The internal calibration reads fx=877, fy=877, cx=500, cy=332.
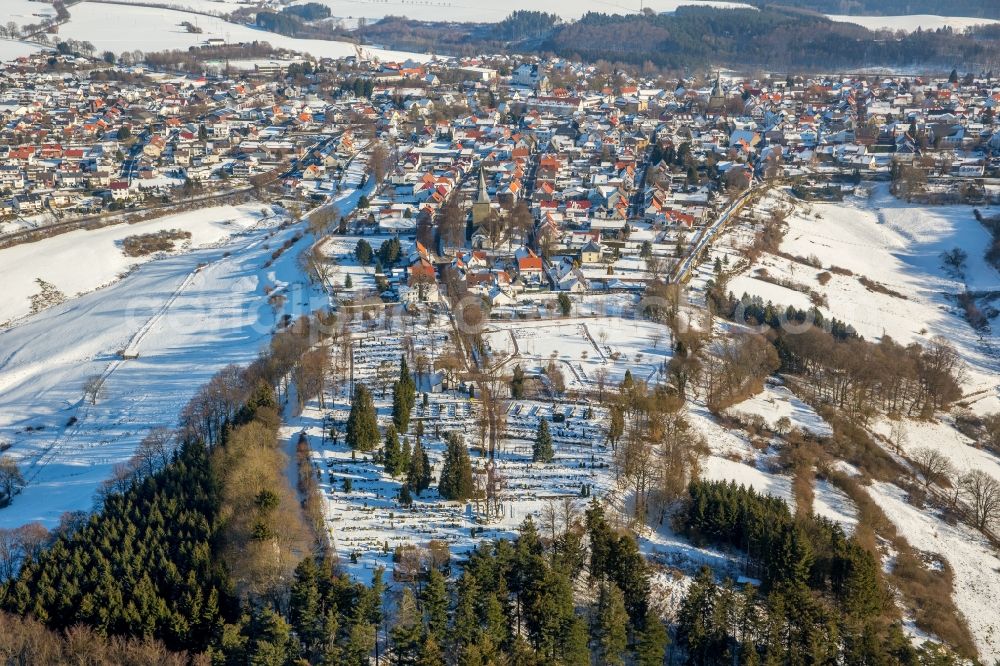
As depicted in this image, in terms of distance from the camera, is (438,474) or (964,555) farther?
(438,474)

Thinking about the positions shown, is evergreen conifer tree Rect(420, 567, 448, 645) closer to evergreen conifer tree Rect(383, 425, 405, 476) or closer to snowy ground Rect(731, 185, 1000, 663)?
evergreen conifer tree Rect(383, 425, 405, 476)

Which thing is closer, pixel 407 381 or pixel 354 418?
pixel 354 418

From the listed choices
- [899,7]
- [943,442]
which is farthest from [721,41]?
[943,442]

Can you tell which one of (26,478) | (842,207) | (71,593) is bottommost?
(26,478)

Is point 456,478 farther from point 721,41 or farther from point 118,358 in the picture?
point 721,41

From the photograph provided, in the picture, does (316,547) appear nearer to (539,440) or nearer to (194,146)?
(539,440)

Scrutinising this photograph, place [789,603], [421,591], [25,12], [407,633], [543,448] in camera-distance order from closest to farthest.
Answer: [407,633] → [789,603] → [421,591] → [543,448] → [25,12]

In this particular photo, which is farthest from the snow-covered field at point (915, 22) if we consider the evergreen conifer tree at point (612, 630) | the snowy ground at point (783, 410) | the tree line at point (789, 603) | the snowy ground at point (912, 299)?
the evergreen conifer tree at point (612, 630)

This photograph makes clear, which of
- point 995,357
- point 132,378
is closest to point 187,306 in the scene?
point 132,378
